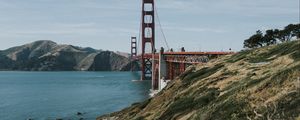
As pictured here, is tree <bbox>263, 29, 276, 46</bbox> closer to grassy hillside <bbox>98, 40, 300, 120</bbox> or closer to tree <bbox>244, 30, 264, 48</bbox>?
tree <bbox>244, 30, 264, 48</bbox>

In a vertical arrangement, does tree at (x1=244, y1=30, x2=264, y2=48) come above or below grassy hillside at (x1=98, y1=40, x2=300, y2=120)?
above

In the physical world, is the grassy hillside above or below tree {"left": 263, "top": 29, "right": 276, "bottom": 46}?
below

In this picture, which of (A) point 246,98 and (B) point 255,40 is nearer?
(A) point 246,98

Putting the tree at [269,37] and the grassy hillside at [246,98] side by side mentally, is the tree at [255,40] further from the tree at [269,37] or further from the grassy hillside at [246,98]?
the grassy hillside at [246,98]

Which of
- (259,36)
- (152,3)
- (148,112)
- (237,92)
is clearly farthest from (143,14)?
(237,92)

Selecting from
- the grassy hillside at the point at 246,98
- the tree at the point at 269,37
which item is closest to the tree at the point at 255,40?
the tree at the point at 269,37

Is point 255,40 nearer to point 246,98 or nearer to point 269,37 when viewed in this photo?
point 269,37

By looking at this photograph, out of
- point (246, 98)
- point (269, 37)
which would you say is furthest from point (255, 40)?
point (246, 98)

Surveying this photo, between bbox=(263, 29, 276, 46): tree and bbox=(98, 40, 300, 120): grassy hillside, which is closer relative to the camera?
bbox=(98, 40, 300, 120): grassy hillside

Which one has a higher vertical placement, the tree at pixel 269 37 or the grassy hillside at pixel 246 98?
the tree at pixel 269 37

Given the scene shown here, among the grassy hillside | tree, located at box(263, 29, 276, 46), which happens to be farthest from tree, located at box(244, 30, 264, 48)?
the grassy hillside

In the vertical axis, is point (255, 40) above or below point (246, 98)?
above

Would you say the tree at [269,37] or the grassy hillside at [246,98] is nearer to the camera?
the grassy hillside at [246,98]

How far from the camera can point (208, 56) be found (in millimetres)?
85562
